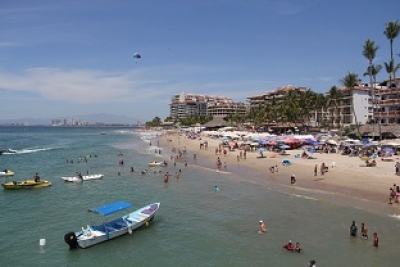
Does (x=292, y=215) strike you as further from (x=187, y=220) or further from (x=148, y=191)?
(x=148, y=191)

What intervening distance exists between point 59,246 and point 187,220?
766 cm

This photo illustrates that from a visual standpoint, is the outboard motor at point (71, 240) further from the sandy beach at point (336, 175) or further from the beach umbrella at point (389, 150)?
the beach umbrella at point (389, 150)

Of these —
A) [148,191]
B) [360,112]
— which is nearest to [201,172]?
[148,191]

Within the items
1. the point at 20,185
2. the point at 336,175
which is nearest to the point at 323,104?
the point at 336,175

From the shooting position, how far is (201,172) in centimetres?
4212

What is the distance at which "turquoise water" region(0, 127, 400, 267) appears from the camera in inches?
683

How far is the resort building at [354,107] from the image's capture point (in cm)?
8600

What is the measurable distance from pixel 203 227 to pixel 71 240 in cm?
737

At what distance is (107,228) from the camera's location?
797 inches

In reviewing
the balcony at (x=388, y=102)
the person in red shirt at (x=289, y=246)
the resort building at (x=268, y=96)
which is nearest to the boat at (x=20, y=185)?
the person in red shirt at (x=289, y=246)

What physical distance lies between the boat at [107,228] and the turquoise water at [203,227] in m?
0.38

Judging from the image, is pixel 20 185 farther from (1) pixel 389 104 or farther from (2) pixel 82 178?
(1) pixel 389 104

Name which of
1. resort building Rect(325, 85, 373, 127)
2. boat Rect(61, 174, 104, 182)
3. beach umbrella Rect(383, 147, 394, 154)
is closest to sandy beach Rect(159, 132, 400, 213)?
beach umbrella Rect(383, 147, 394, 154)

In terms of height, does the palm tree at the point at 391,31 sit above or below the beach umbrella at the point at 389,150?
above
